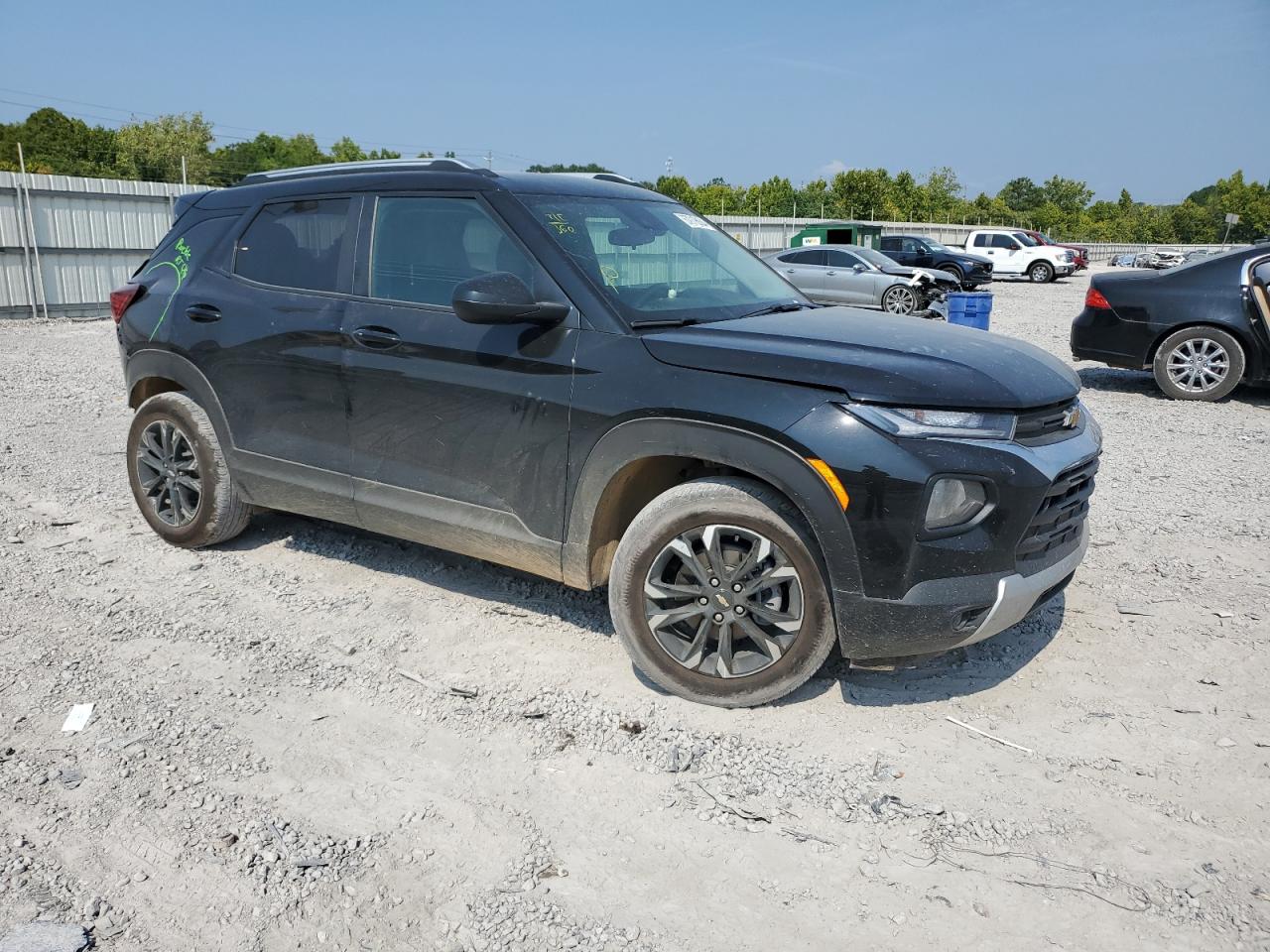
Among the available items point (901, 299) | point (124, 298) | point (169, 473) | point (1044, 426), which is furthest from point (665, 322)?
point (901, 299)

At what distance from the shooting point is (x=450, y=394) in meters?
4.12

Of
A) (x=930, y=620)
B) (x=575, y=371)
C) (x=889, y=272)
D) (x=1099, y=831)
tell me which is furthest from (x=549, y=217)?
(x=889, y=272)

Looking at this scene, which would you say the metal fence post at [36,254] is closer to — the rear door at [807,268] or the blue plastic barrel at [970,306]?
the rear door at [807,268]

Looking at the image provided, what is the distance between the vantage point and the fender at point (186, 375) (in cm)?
500

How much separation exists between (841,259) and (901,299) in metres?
1.78

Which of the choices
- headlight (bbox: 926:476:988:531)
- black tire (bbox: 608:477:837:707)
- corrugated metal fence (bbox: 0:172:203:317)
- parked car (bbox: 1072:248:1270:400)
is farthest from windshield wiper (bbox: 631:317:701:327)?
corrugated metal fence (bbox: 0:172:203:317)

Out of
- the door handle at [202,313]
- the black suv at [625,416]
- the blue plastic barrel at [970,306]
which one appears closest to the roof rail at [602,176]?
the black suv at [625,416]

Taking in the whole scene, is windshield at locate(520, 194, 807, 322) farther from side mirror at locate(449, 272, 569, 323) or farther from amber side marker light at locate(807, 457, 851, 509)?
amber side marker light at locate(807, 457, 851, 509)

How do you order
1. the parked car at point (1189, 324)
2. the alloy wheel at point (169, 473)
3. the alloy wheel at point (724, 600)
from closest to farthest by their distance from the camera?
the alloy wheel at point (724, 600)
the alloy wheel at point (169, 473)
the parked car at point (1189, 324)

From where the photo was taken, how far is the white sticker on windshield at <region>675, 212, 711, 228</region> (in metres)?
4.82

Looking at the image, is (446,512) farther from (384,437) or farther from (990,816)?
(990,816)

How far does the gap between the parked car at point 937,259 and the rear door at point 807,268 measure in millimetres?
8217

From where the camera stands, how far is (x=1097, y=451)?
12.5ft

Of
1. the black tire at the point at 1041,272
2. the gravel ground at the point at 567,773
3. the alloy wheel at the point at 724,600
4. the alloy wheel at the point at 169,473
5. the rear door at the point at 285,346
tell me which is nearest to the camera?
the gravel ground at the point at 567,773
